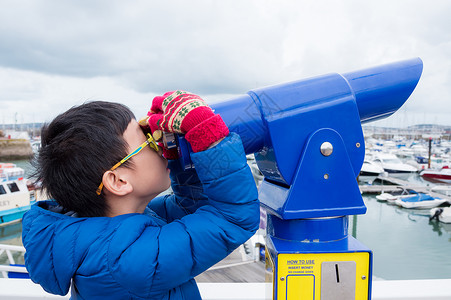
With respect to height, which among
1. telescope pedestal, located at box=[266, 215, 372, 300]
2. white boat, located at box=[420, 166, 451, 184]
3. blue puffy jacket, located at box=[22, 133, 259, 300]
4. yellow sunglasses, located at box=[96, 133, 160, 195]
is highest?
yellow sunglasses, located at box=[96, 133, 160, 195]

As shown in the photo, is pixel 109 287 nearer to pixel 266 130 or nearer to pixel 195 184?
pixel 195 184

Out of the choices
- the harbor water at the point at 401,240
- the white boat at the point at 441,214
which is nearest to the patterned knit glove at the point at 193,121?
the harbor water at the point at 401,240

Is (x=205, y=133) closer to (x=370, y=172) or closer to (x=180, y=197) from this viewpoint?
(x=180, y=197)

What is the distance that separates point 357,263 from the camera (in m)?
0.81

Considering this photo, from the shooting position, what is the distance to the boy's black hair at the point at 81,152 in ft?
2.63

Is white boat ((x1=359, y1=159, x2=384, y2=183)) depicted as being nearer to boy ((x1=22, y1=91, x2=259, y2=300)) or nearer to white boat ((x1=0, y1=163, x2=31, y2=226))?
white boat ((x1=0, y1=163, x2=31, y2=226))

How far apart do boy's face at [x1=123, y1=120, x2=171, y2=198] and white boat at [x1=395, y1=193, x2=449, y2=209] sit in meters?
17.3

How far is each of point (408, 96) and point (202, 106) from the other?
1.89 ft

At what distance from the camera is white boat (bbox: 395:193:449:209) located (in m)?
15.3

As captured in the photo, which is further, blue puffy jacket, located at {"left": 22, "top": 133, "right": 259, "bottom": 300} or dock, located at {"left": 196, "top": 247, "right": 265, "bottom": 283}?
dock, located at {"left": 196, "top": 247, "right": 265, "bottom": 283}

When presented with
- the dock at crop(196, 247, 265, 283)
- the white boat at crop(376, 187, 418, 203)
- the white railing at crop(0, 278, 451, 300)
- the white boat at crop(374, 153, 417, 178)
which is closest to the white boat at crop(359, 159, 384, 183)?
the white boat at crop(374, 153, 417, 178)

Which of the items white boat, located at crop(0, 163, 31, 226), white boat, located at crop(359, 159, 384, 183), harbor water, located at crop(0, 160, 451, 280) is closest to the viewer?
harbor water, located at crop(0, 160, 451, 280)

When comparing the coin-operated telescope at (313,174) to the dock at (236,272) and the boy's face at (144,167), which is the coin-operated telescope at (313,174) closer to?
the boy's face at (144,167)

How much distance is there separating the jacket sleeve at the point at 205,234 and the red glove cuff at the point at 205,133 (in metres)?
0.02
